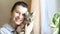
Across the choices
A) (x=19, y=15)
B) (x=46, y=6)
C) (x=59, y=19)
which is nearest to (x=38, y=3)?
(x=46, y=6)

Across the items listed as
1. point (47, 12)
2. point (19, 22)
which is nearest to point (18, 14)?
point (19, 22)

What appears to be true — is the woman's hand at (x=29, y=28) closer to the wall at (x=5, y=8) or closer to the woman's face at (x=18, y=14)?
the woman's face at (x=18, y=14)

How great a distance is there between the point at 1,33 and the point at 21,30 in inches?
5.4

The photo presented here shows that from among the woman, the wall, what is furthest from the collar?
the wall

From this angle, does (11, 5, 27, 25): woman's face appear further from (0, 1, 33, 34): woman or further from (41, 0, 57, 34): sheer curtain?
(41, 0, 57, 34): sheer curtain

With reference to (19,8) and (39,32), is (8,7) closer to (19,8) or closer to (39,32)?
(19,8)

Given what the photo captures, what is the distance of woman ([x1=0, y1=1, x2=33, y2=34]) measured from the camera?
0.92 meters

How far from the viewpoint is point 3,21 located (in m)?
1.09

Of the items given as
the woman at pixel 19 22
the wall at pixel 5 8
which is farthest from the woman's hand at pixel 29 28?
the wall at pixel 5 8

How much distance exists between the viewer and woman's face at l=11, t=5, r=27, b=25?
921 millimetres

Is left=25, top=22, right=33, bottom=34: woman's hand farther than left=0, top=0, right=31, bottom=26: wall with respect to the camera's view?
No

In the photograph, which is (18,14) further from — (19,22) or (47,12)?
(47,12)

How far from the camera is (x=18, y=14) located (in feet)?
3.04

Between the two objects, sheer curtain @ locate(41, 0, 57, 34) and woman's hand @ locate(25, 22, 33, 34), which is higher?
sheer curtain @ locate(41, 0, 57, 34)
